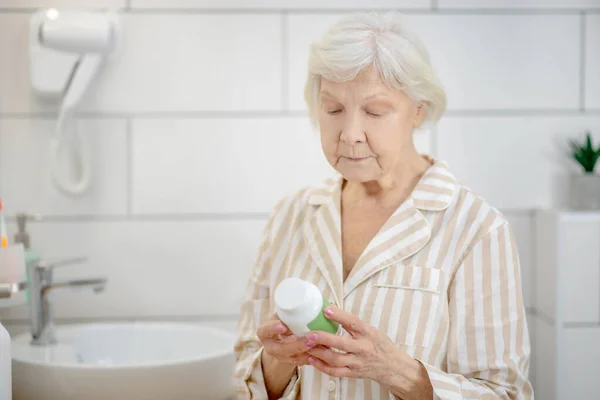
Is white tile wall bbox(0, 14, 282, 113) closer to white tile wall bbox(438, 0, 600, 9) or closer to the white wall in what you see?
the white wall

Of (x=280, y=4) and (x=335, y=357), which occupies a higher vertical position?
→ (x=280, y=4)

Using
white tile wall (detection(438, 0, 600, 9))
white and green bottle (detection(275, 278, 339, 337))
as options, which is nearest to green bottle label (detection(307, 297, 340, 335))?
white and green bottle (detection(275, 278, 339, 337))

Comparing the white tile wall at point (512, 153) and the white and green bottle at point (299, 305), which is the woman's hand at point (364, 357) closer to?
the white and green bottle at point (299, 305)

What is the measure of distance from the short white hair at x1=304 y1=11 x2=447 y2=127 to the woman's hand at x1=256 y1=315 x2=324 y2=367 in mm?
380

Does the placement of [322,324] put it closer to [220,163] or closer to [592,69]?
[220,163]

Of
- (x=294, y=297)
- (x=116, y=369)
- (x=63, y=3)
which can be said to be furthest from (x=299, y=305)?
(x=63, y=3)

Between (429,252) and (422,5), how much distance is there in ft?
2.49

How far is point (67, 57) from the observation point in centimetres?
163

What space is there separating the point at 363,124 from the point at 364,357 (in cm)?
34

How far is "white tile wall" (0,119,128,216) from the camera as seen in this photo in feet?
5.51

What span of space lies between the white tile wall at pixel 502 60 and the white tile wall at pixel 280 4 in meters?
0.04

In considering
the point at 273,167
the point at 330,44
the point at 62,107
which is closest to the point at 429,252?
the point at 330,44

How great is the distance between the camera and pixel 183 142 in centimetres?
170

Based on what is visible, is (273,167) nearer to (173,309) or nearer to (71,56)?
(173,309)
